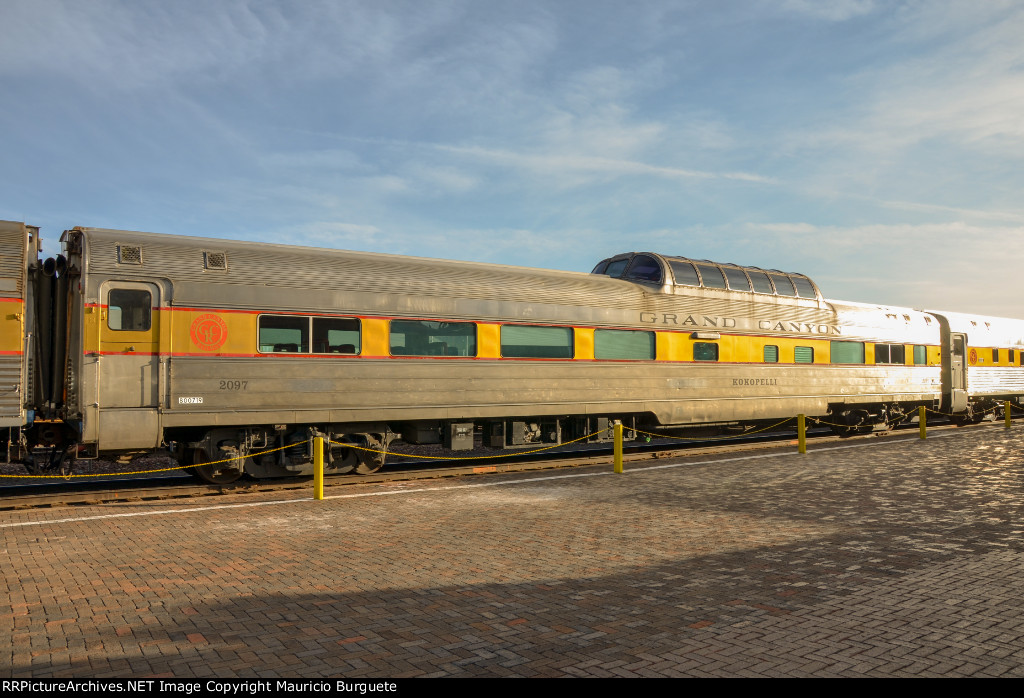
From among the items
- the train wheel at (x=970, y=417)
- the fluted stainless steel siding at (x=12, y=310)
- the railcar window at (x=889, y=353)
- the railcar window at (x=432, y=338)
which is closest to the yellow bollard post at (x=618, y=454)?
the railcar window at (x=432, y=338)

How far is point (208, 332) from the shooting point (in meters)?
11.6

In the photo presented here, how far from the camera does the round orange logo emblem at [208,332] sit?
453 inches

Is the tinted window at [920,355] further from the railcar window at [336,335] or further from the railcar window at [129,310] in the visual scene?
the railcar window at [129,310]

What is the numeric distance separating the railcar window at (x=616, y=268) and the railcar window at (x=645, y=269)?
271 millimetres

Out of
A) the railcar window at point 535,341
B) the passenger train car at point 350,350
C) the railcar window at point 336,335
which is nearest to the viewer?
the passenger train car at point 350,350

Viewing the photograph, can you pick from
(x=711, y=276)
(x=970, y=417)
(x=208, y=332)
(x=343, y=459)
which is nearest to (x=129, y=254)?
(x=208, y=332)

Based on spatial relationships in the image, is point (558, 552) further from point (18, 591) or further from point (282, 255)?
point (282, 255)

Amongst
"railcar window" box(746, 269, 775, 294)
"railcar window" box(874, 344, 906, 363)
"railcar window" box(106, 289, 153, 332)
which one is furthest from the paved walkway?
"railcar window" box(874, 344, 906, 363)

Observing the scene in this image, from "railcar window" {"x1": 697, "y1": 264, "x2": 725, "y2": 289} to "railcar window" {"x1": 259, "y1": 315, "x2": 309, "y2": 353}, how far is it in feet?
32.0

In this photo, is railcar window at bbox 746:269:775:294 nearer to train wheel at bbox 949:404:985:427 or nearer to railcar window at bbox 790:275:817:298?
railcar window at bbox 790:275:817:298

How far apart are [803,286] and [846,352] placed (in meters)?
2.29

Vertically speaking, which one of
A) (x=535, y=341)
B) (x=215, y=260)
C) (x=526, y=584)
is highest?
(x=215, y=260)

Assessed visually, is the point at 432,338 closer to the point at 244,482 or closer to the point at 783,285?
the point at 244,482

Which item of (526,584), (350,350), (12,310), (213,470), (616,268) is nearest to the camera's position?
(526,584)
